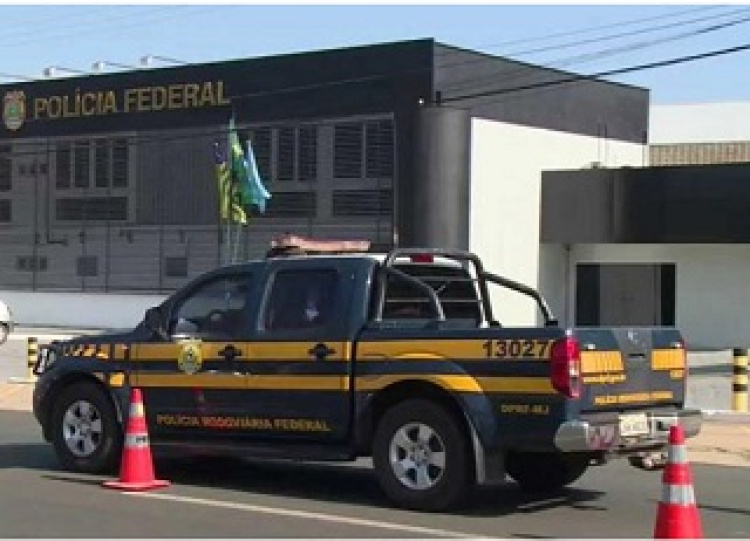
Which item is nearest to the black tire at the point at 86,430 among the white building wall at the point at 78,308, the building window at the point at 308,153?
the building window at the point at 308,153

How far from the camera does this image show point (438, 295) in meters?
10.6

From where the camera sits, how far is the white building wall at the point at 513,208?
37312 mm

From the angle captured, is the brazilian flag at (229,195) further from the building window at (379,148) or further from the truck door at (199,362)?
the truck door at (199,362)

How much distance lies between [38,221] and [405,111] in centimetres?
1795

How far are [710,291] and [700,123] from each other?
2021 cm

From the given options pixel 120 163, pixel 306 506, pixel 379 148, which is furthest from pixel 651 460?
pixel 120 163

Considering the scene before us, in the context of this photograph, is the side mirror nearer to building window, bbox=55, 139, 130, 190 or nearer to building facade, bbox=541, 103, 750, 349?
building facade, bbox=541, 103, 750, 349

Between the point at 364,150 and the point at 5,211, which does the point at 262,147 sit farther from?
the point at 5,211

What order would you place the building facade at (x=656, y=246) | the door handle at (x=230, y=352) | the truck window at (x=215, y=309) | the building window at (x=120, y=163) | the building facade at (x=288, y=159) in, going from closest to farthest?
1. the door handle at (x=230, y=352)
2. the truck window at (x=215, y=309)
3. the building facade at (x=656, y=246)
4. the building facade at (x=288, y=159)
5. the building window at (x=120, y=163)

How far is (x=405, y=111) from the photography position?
124ft

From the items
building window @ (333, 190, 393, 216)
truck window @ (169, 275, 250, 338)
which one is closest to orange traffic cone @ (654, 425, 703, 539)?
truck window @ (169, 275, 250, 338)

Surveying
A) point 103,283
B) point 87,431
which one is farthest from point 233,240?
point 87,431

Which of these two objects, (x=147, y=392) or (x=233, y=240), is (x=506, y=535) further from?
(x=233, y=240)

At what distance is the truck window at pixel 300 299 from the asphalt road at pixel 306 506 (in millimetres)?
1410
